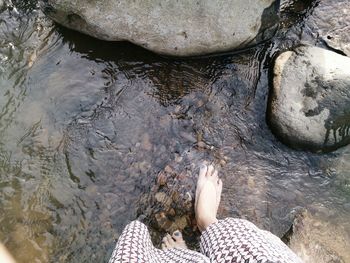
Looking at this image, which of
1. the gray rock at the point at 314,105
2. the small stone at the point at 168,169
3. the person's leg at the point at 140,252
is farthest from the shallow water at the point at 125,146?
the person's leg at the point at 140,252

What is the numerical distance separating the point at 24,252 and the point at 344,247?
2516 mm

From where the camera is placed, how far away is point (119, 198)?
3.62m

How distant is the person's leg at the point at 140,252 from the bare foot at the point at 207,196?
0.56 m

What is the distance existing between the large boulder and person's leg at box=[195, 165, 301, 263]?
151 centimetres

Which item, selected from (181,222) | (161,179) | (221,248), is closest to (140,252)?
(221,248)

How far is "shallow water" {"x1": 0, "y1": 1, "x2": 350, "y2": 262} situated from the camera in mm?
3521

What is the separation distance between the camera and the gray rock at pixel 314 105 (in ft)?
12.5

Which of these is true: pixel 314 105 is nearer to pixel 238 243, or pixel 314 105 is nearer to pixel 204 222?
pixel 204 222

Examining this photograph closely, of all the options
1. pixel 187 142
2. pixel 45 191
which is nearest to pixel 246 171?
pixel 187 142

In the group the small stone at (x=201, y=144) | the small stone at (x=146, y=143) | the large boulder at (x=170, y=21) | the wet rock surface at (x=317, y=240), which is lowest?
the wet rock surface at (x=317, y=240)

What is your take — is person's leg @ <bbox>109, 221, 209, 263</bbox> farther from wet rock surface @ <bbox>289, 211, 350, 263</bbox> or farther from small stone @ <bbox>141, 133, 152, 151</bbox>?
wet rock surface @ <bbox>289, 211, 350, 263</bbox>

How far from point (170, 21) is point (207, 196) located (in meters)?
1.57

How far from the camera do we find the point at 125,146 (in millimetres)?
3836

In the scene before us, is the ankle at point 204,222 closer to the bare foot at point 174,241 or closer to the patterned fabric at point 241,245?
the bare foot at point 174,241
